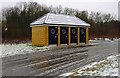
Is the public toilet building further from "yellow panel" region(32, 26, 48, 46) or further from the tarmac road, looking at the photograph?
the tarmac road

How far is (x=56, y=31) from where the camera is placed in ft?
89.7

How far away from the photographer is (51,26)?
89.4 feet

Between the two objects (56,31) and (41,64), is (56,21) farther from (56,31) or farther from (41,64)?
(41,64)

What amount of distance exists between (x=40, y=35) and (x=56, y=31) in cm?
184

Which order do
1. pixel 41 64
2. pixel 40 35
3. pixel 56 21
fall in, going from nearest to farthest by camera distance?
pixel 41 64
pixel 40 35
pixel 56 21

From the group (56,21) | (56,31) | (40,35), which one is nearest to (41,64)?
(56,31)

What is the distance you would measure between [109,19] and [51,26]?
5033cm

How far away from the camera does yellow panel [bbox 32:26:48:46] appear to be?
2689 centimetres

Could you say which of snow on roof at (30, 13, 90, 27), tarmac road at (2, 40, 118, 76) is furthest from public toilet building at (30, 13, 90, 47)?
tarmac road at (2, 40, 118, 76)

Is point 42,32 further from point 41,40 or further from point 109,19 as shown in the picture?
point 109,19

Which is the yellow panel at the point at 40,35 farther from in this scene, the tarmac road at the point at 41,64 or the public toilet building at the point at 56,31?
the tarmac road at the point at 41,64

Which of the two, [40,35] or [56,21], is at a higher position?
[56,21]

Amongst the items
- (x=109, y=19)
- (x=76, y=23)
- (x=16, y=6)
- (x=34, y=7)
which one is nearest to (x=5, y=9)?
(x=16, y=6)

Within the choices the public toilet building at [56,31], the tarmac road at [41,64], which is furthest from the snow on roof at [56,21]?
the tarmac road at [41,64]
